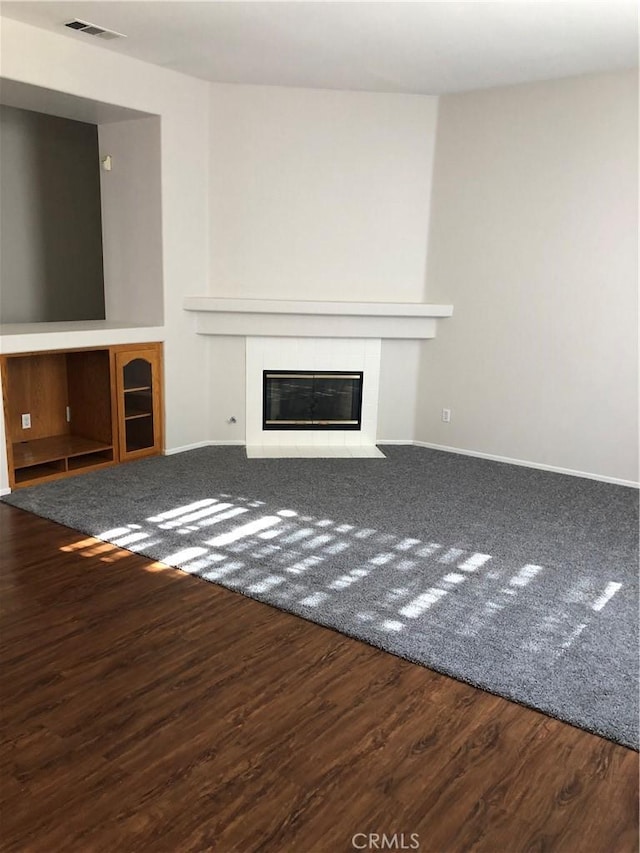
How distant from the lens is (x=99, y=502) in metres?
4.18

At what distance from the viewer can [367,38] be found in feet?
13.3

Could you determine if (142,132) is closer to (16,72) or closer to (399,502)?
A: (16,72)

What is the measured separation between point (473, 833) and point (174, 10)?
158 inches

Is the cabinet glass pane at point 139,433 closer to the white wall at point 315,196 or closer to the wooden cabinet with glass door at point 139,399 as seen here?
the wooden cabinet with glass door at point 139,399

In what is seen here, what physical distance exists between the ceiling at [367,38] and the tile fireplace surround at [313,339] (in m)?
1.62

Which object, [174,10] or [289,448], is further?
[289,448]

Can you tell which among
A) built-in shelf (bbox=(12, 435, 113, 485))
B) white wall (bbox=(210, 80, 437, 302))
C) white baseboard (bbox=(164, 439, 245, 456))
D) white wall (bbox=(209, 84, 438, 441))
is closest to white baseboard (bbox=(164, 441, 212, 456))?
white baseboard (bbox=(164, 439, 245, 456))

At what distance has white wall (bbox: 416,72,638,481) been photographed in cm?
473

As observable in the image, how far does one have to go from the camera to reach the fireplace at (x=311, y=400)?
567cm

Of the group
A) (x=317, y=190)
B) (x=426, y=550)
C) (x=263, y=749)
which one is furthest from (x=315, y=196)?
(x=263, y=749)

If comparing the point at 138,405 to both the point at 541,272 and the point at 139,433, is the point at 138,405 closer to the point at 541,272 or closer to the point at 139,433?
the point at 139,433

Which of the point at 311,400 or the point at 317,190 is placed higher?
the point at 317,190

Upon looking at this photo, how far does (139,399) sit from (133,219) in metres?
1.36

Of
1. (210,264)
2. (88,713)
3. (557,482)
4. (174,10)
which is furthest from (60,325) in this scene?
(557,482)
